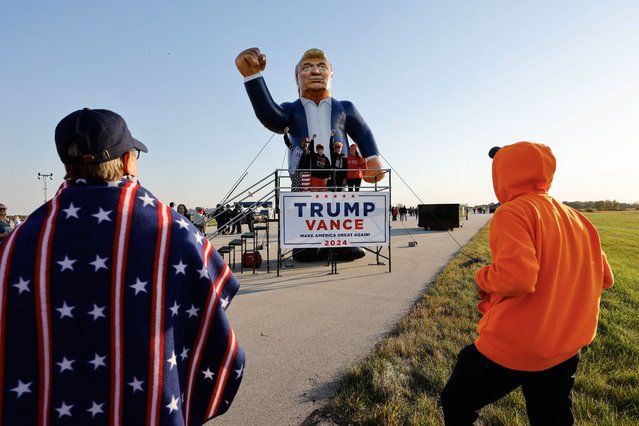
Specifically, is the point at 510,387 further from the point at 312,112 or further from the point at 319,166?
the point at 312,112

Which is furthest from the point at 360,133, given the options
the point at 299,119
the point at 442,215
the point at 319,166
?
the point at 442,215

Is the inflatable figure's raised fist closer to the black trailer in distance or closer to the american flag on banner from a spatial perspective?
the american flag on banner

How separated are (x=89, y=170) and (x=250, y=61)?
756 centimetres

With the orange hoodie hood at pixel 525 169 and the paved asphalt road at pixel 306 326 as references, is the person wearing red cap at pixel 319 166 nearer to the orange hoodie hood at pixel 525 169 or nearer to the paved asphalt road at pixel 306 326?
the paved asphalt road at pixel 306 326

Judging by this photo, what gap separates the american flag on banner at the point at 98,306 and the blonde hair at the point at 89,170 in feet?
0.14

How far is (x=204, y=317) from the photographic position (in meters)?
1.40

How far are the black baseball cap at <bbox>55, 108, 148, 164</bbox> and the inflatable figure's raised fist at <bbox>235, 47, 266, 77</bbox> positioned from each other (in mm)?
7413

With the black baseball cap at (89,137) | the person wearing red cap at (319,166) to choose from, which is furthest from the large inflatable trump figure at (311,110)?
the black baseball cap at (89,137)

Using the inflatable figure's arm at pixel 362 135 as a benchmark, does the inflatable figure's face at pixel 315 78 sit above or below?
above

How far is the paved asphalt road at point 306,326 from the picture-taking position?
2715 mm

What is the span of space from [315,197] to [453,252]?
5.68 m

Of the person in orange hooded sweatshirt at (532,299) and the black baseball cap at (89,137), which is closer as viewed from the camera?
the black baseball cap at (89,137)

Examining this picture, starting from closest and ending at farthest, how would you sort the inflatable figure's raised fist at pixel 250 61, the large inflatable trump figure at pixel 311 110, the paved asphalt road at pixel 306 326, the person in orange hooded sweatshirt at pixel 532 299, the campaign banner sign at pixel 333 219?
the person in orange hooded sweatshirt at pixel 532 299
the paved asphalt road at pixel 306 326
the campaign banner sign at pixel 333 219
the inflatable figure's raised fist at pixel 250 61
the large inflatable trump figure at pixel 311 110

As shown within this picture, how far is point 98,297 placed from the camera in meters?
1.24
